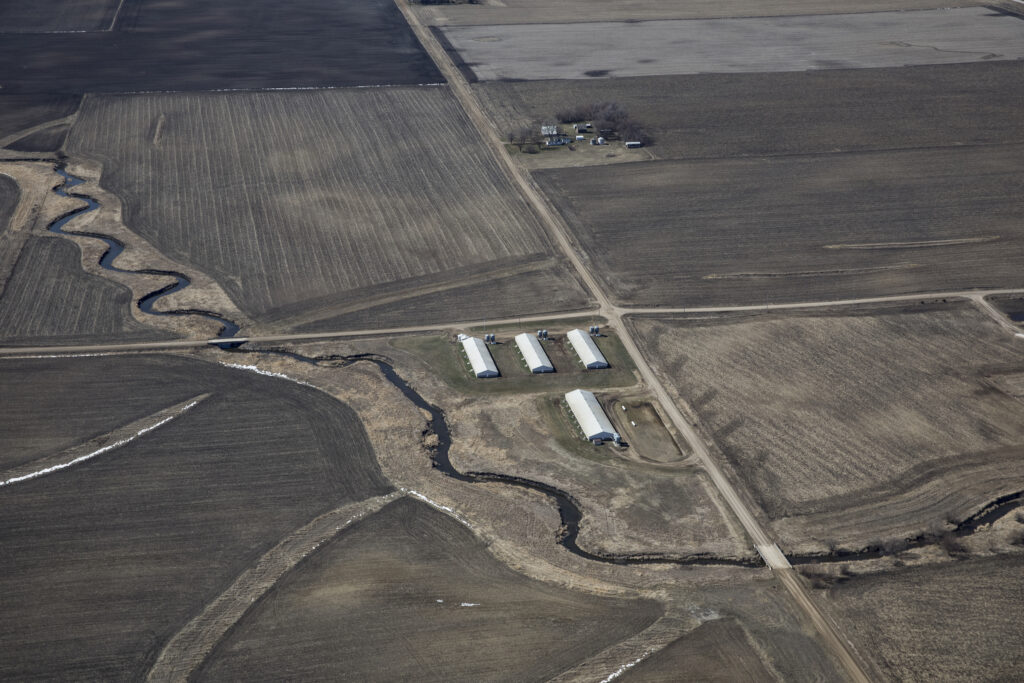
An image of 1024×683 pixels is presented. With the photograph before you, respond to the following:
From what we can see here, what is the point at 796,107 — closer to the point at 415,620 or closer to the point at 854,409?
the point at 854,409

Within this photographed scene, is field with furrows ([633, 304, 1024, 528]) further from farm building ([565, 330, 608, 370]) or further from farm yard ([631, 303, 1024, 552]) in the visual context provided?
farm building ([565, 330, 608, 370])

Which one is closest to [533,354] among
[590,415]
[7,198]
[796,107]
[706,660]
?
[590,415]

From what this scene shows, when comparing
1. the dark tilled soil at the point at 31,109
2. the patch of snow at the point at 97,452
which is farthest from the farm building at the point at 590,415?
the dark tilled soil at the point at 31,109

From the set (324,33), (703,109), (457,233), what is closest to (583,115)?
(703,109)

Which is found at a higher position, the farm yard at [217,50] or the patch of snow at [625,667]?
the farm yard at [217,50]

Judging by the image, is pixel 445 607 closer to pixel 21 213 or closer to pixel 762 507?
pixel 762 507

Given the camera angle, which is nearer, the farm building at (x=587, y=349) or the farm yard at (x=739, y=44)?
the farm building at (x=587, y=349)

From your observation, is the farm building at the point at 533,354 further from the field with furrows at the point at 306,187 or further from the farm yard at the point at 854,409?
the field with furrows at the point at 306,187
